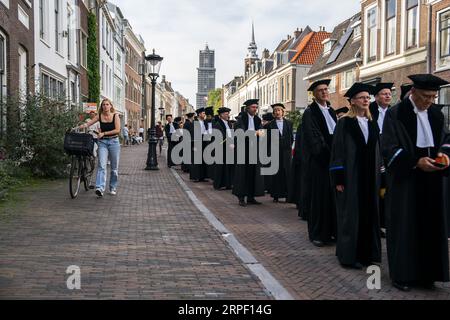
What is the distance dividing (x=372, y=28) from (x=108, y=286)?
2679 centimetres

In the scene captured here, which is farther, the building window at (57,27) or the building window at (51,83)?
the building window at (57,27)

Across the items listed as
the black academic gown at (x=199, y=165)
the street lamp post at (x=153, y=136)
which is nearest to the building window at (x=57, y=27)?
the street lamp post at (x=153, y=136)

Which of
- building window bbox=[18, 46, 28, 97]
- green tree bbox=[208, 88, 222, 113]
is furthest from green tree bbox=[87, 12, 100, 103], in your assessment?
green tree bbox=[208, 88, 222, 113]

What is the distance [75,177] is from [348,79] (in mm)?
25589

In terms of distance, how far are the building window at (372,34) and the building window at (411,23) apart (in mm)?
3801

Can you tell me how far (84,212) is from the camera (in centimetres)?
847

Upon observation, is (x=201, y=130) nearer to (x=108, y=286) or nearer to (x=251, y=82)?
(x=108, y=286)

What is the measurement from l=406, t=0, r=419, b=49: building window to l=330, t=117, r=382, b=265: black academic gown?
1980 centimetres

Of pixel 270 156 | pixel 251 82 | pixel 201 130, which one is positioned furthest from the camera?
pixel 251 82

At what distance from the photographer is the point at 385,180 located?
5652 mm

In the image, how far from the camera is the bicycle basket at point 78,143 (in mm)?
9883

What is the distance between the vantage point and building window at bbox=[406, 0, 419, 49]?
2316 cm

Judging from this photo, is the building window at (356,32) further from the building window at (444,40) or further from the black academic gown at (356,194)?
the black academic gown at (356,194)

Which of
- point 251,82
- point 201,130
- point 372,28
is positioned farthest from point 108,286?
point 251,82
